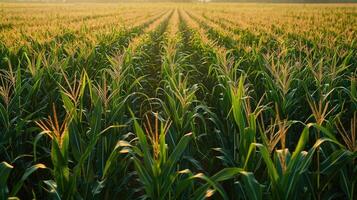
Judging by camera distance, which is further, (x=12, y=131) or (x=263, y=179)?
(x=12, y=131)

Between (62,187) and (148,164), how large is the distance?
472 mm

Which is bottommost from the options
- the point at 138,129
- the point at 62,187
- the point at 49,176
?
the point at 49,176

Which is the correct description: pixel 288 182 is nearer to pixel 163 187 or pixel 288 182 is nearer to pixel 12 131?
pixel 163 187

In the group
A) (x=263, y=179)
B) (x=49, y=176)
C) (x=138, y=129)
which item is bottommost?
(x=49, y=176)

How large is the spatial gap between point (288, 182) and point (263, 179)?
1.91 ft

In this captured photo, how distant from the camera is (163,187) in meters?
1.91

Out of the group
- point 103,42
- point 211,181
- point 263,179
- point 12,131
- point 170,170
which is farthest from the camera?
point 103,42

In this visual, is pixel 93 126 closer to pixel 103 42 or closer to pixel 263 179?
pixel 263 179

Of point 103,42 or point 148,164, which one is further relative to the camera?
point 103,42

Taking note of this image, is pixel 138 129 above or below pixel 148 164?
above

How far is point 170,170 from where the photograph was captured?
6.26 feet

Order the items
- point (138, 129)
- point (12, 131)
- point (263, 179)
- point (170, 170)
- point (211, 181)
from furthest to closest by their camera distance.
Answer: point (12, 131) < point (263, 179) < point (138, 129) < point (170, 170) < point (211, 181)

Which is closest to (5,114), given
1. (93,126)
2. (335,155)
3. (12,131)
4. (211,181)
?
(12,131)

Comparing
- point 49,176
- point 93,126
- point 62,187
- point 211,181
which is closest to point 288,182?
point 211,181
